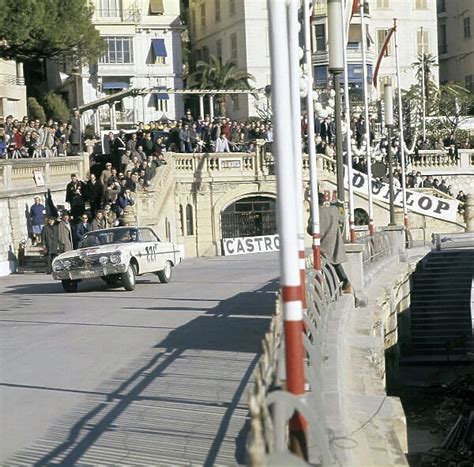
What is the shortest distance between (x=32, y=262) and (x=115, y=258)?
1150 centimetres

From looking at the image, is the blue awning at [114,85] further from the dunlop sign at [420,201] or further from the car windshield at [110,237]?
the car windshield at [110,237]

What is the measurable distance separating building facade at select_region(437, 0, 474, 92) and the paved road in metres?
68.2

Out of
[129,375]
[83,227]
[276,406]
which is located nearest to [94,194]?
[83,227]

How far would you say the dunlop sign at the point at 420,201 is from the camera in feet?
171

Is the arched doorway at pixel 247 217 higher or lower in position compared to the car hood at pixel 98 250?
lower

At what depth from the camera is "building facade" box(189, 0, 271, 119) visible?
77000 mm

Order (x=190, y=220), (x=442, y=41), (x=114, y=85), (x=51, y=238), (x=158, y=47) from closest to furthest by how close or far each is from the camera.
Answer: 1. (x=51, y=238)
2. (x=190, y=220)
3. (x=114, y=85)
4. (x=158, y=47)
5. (x=442, y=41)

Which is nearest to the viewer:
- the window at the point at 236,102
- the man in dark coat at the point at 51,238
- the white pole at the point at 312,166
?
the white pole at the point at 312,166

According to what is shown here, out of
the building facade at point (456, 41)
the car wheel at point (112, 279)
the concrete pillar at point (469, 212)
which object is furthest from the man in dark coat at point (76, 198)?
the building facade at point (456, 41)

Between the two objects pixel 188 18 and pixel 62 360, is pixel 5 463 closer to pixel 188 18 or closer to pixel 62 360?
pixel 62 360

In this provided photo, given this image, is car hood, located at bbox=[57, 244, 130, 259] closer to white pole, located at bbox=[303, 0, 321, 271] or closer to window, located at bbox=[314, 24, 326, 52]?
white pole, located at bbox=[303, 0, 321, 271]

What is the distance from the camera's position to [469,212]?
53.6 meters

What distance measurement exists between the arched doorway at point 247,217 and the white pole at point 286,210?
42236 mm

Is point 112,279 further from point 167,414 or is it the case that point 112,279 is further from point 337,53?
point 167,414
